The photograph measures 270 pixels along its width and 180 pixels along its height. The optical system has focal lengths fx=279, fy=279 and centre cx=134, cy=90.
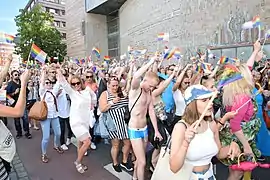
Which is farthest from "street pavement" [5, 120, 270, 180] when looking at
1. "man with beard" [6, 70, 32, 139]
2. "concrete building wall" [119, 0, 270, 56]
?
"concrete building wall" [119, 0, 270, 56]

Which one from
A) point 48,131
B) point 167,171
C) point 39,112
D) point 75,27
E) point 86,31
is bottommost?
point 48,131

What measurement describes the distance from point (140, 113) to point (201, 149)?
1773 mm

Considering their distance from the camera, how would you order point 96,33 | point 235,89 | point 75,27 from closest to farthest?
point 235,89, point 96,33, point 75,27

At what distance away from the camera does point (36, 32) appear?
37.9 metres

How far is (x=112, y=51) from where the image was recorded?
116ft

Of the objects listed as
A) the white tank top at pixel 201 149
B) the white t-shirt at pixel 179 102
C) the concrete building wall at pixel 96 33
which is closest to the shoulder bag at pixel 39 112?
the white t-shirt at pixel 179 102

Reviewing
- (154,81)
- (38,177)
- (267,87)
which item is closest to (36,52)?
(38,177)

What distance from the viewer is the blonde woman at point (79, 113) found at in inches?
204

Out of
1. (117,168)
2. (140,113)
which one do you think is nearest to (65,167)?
(117,168)

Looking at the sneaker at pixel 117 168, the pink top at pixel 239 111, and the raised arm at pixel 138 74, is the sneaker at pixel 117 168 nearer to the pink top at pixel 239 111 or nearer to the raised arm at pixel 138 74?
the raised arm at pixel 138 74

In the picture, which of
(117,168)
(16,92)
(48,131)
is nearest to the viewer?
(117,168)

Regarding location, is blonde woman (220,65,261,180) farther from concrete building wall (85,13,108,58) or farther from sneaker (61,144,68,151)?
concrete building wall (85,13,108,58)

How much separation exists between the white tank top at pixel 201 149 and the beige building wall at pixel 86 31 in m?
33.0

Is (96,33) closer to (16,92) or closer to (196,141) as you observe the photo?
(16,92)
